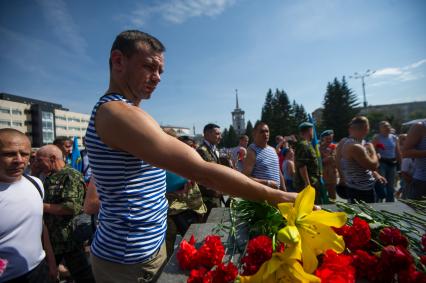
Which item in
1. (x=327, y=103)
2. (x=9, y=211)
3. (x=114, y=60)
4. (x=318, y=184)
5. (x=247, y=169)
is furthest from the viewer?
(x=327, y=103)

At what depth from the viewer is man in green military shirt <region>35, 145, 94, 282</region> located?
299cm

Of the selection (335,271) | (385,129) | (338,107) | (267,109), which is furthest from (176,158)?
(267,109)

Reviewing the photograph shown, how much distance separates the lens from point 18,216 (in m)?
2.08

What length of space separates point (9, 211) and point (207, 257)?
178 centimetres

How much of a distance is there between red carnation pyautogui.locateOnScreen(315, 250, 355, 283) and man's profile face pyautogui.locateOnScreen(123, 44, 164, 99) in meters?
1.21

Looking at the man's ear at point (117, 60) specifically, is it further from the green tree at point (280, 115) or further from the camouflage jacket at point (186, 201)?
the green tree at point (280, 115)

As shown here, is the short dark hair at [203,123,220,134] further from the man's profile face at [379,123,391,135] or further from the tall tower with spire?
the tall tower with spire

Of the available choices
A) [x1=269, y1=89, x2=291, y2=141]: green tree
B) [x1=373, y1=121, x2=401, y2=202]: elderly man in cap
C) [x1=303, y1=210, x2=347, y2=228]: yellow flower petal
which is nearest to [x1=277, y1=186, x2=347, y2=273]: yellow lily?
[x1=303, y1=210, x2=347, y2=228]: yellow flower petal

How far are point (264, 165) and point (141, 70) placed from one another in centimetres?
330

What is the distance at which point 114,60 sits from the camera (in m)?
1.47

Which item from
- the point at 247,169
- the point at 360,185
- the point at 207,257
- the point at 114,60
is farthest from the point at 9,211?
the point at 360,185

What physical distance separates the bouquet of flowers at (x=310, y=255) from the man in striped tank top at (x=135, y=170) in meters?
0.23

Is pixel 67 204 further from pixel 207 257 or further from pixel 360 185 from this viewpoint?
pixel 360 185

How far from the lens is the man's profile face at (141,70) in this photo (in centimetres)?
143
